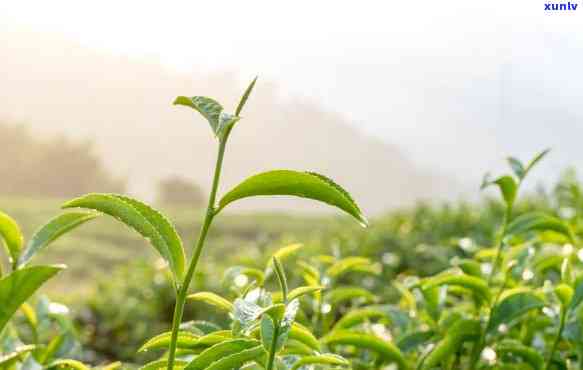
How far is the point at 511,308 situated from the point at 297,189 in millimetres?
678

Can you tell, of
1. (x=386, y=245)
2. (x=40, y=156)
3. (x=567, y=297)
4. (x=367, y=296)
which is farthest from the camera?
(x=40, y=156)

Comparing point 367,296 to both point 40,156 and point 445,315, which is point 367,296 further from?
point 40,156

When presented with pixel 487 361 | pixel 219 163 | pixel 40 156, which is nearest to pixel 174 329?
pixel 219 163

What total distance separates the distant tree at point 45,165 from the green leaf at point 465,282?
752 inches

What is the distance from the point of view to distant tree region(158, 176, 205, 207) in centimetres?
1839

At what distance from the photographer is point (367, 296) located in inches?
66.6

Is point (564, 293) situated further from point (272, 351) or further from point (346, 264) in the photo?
point (272, 351)

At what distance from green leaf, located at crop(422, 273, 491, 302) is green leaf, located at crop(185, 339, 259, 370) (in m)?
0.54

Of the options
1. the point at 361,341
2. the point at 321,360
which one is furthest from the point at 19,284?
the point at 361,341

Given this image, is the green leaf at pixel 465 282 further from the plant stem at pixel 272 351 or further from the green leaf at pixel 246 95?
the green leaf at pixel 246 95

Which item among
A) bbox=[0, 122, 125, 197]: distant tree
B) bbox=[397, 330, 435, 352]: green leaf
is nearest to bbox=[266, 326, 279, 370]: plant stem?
bbox=[397, 330, 435, 352]: green leaf

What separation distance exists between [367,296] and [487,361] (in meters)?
0.25

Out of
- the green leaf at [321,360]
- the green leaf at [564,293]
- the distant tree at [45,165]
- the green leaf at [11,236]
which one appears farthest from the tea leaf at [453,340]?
the distant tree at [45,165]

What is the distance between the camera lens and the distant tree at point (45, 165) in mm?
20062
